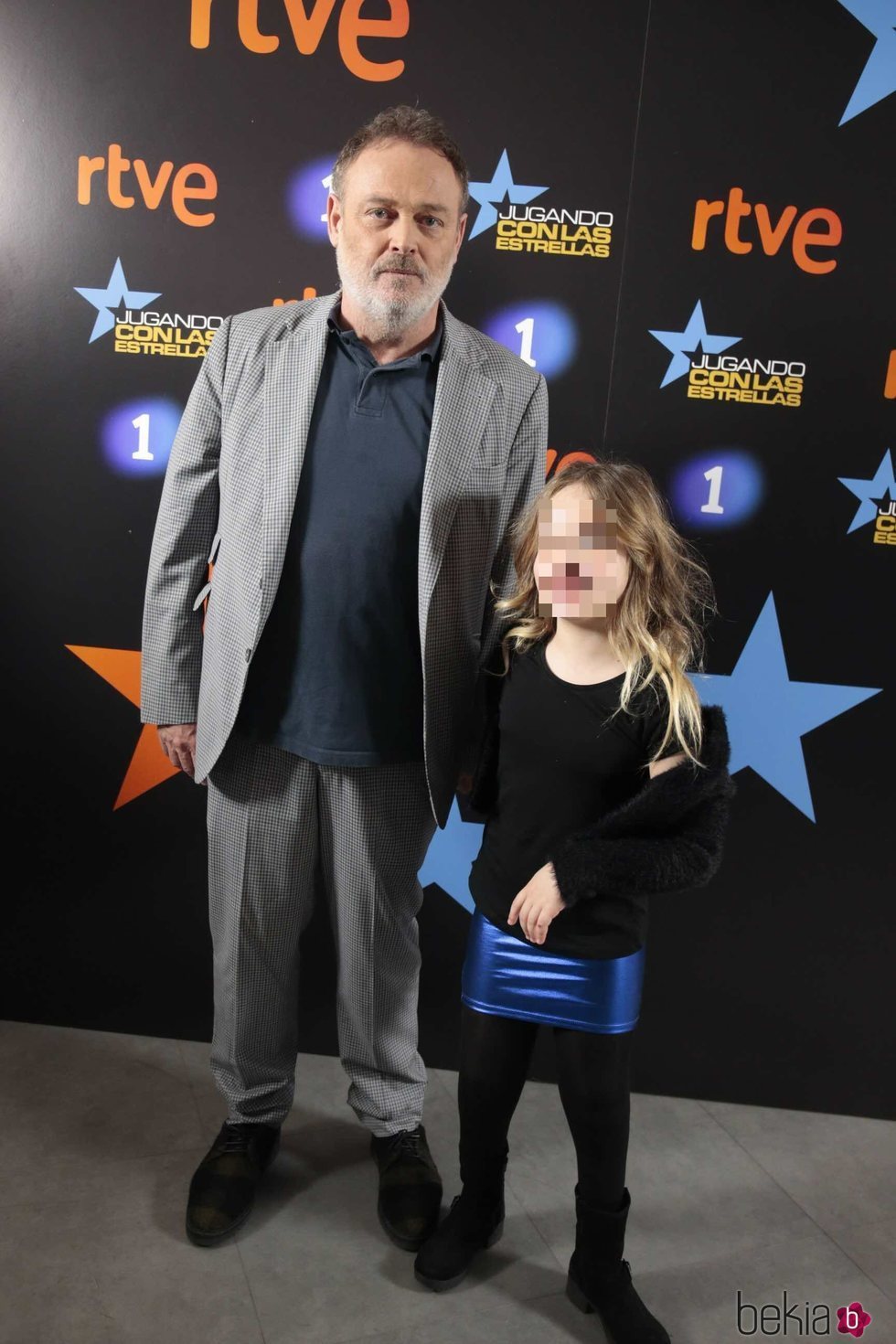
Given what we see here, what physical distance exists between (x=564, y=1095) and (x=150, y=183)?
1852 millimetres

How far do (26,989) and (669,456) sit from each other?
1.87 m

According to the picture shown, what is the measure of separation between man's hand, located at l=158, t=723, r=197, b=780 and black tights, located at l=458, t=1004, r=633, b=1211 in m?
0.68

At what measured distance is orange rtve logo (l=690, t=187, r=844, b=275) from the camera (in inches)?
85.4

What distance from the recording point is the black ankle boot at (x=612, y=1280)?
5.71ft

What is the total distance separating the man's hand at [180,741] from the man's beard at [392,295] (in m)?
0.78

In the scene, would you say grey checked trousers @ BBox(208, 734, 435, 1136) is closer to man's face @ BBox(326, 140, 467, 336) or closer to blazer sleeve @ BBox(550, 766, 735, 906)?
blazer sleeve @ BBox(550, 766, 735, 906)

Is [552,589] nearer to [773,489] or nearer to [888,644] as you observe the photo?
[773,489]

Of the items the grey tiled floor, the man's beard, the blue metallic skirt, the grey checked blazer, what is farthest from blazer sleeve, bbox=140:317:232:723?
the grey tiled floor

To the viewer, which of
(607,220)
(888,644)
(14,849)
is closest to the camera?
(607,220)

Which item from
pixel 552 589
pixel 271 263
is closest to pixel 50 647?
pixel 271 263

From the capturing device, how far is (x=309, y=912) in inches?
82.0

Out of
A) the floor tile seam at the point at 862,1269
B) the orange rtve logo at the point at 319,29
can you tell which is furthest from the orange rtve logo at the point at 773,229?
the floor tile seam at the point at 862,1269

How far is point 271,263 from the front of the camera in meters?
2.24

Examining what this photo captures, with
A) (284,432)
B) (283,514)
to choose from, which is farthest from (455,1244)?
(284,432)
